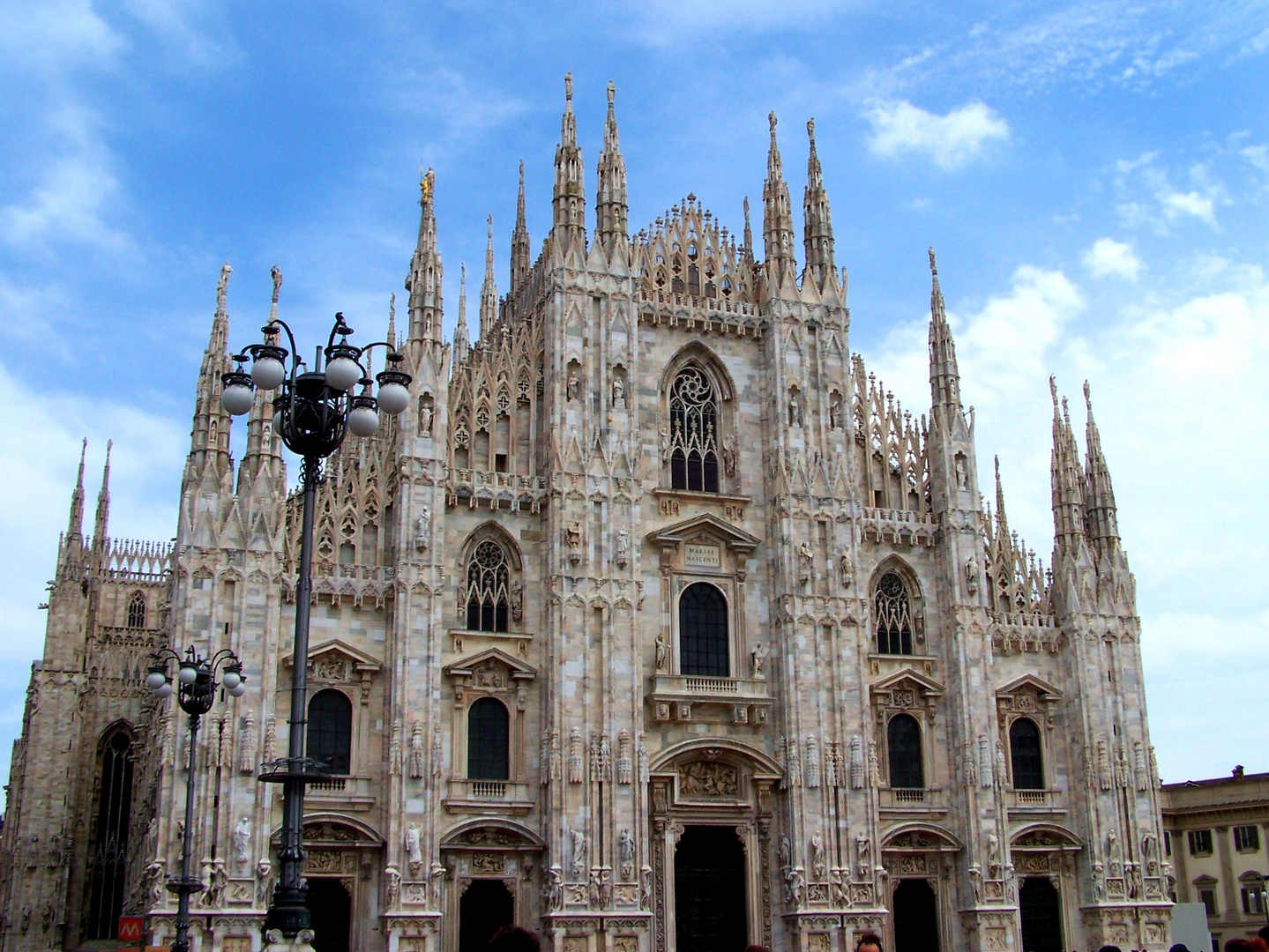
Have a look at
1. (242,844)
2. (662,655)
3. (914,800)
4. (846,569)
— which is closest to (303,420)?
(242,844)

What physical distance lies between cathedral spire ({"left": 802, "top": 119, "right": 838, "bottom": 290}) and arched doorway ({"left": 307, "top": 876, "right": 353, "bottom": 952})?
2180cm

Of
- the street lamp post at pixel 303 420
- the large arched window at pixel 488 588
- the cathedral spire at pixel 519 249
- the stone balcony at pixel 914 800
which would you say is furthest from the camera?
the cathedral spire at pixel 519 249

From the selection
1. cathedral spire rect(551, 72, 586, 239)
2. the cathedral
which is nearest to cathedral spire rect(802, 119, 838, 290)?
the cathedral

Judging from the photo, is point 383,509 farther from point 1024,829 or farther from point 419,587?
point 1024,829

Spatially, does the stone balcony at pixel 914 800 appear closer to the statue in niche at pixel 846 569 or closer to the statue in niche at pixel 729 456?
the statue in niche at pixel 846 569

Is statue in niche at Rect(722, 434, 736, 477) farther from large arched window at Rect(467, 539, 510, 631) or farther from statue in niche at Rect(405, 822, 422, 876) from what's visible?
A: statue in niche at Rect(405, 822, 422, 876)

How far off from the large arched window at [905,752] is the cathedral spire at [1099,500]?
339 inches

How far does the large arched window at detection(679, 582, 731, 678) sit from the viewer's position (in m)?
38.1

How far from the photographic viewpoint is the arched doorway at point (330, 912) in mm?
32906

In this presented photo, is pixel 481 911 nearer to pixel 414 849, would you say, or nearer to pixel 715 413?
pixel 414 849

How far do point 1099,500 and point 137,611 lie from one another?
1572 inches

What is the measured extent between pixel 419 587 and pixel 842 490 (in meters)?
12.6

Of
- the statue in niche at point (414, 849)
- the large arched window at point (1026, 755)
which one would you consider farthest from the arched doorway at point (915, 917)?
the statue in niche at point (414, 849)

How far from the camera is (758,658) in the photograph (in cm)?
3788
